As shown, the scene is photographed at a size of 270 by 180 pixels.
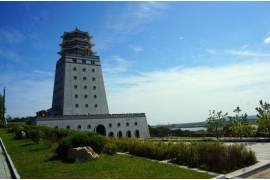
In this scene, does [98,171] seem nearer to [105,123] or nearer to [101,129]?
[105,123]

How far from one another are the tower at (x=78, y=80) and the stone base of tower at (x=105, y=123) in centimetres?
345

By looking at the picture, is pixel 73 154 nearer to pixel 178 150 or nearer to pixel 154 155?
pixel 154 155

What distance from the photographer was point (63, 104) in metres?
39.0

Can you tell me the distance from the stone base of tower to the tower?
11.3ft

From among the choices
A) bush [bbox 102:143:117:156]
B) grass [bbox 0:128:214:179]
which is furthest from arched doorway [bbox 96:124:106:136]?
grass [bbox 0:128:214:179]

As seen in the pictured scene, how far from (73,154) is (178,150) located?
5.12 m

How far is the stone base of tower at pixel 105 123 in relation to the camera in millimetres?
34650

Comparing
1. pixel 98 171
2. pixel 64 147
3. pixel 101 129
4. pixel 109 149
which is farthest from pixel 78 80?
pixel 98 171

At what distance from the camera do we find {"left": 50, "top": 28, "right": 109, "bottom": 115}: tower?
40188mm

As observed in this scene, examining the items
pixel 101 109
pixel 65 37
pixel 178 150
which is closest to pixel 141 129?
pixel 101 109

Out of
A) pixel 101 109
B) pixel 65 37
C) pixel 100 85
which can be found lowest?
pixel 101 109

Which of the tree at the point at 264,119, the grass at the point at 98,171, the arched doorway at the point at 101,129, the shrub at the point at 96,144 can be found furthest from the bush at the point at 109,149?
the arched doorway at the point at 101,129

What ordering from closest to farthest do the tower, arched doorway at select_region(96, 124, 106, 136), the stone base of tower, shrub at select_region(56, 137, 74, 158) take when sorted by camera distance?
1. shrub at select_region(56, 137, 74, 158)
2. the stone base of tower
3. arched doorway at select_region(96, 124, 106, 136)
4. the tower

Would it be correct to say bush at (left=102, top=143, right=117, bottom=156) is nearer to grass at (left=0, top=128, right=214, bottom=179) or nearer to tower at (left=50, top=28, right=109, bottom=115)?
grass at (left=0, top=128, right=214, bottom=179)
